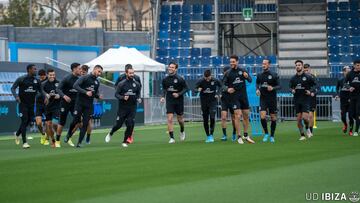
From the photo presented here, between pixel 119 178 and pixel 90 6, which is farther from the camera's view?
pixel 90 6

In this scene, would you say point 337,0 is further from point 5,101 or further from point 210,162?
point 210,162

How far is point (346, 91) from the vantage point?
30.7 meters

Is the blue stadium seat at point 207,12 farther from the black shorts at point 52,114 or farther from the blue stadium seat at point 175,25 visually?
the black shorts at point 52,114

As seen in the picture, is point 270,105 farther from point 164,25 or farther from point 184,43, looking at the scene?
point 164,25

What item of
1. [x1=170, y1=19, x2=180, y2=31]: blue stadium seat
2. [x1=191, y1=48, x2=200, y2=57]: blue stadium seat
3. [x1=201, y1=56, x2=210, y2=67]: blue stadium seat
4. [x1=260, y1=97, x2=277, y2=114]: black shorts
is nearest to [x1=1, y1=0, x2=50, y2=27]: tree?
[x1=170, y1=19, x2=180, y2=31]: blue stadium seat

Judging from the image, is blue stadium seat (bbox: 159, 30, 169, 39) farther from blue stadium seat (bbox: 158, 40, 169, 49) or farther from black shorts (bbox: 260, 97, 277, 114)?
black shorts (bbox: 260, 97, 277, 114)

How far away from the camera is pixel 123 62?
42469 mm

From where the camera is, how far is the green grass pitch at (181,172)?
13562 mm

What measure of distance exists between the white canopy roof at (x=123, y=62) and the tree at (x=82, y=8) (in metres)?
34.9

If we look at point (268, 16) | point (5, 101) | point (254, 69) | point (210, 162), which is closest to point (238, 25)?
point (268, 16)

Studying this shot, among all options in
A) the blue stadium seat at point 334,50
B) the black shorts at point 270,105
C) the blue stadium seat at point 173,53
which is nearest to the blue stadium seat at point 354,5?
the blue stadium seat at point 334,50

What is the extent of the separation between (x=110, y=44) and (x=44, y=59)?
8.36m

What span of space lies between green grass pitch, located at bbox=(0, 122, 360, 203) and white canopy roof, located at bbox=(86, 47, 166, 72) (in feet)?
55.0

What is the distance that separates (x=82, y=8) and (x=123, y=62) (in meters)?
44.5
